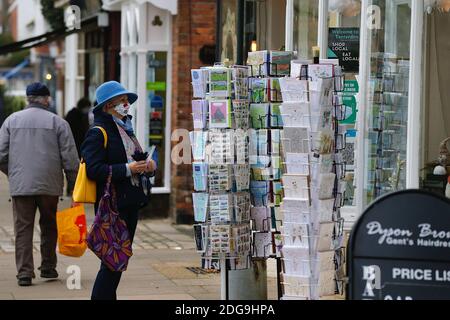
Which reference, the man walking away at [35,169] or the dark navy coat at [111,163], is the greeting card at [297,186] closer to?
the dark navy coat at [111,163]

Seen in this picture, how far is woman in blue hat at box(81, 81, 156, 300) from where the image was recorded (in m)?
8.30

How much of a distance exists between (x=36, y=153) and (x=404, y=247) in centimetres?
546

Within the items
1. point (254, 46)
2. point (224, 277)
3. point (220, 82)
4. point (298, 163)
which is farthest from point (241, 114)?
point (254, 46)

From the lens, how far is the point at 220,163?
8.23 metres

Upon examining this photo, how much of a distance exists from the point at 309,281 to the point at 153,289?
8.60 ft

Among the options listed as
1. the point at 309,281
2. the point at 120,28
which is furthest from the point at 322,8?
the point at 120,28

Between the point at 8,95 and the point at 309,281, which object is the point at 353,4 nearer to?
the point at 309,281

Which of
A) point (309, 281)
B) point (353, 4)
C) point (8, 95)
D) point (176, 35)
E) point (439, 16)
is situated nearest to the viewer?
point (309, 281)

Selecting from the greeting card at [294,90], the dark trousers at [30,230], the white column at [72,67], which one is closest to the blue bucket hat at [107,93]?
the greeting card at [294,90]

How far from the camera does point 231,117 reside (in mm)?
8266

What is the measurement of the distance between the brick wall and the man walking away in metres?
4.88

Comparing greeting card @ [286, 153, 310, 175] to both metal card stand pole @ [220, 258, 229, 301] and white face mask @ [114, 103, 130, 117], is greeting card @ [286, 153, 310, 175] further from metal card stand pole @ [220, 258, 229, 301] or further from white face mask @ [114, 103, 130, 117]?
white face mask @ [114, 103, 130, 117]

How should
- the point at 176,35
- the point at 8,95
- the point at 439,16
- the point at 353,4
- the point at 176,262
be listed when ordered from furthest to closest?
the point at 8,95 < the point at 176,35 < the point at 176,262 < the point at 353,4 < the point at 439,16

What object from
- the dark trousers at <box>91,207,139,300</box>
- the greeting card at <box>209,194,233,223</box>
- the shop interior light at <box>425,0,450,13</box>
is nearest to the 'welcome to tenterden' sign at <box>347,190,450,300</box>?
the greeting card at <box>209,194,233,223</box>
